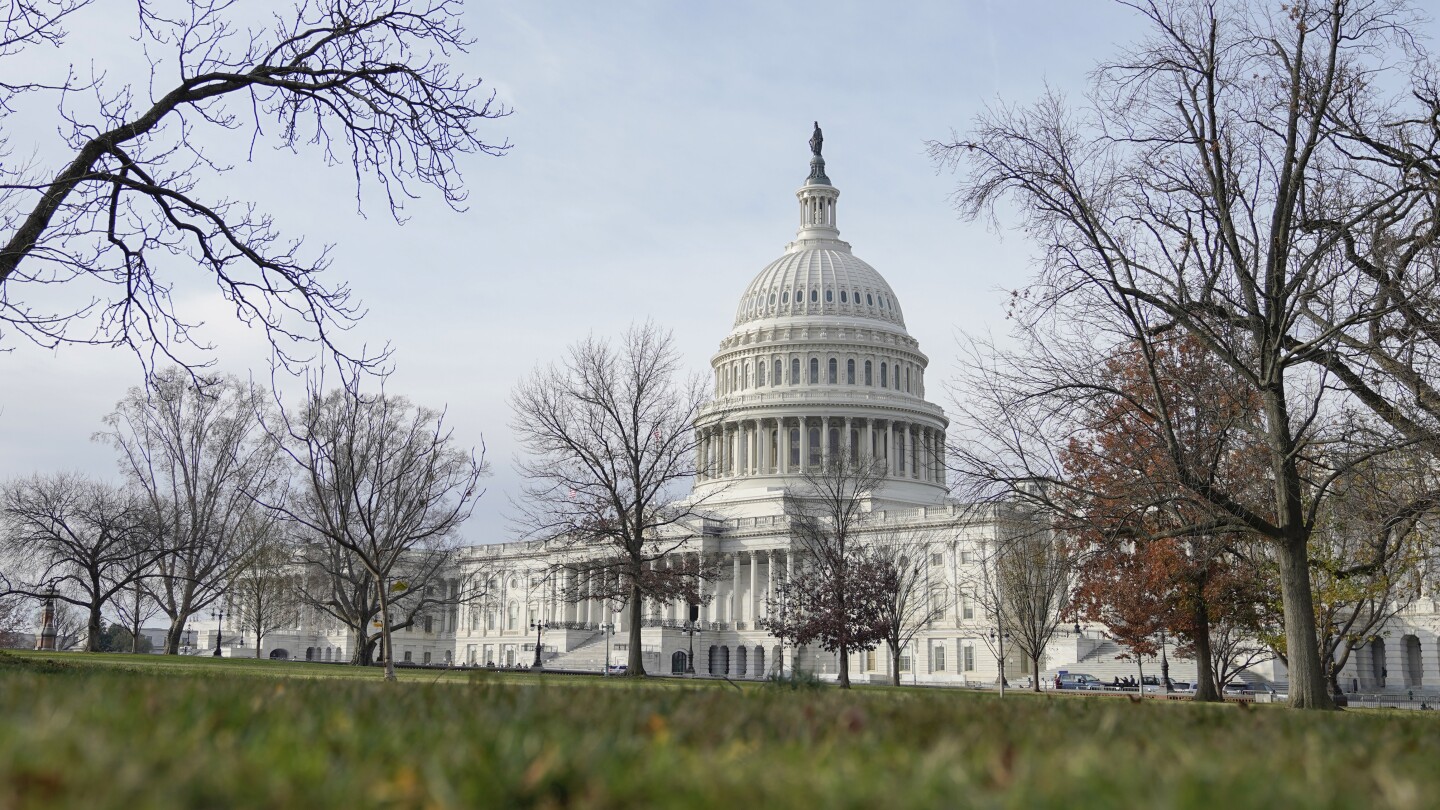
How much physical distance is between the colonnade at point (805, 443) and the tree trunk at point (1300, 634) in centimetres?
9601

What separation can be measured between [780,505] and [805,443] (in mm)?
8997

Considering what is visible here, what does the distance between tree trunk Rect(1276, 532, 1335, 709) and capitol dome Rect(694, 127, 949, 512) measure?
91.3m

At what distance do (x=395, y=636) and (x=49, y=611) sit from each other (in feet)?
238

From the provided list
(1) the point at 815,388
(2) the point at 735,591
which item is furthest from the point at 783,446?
(2) the point at 735,591

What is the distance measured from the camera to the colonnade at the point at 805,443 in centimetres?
12106

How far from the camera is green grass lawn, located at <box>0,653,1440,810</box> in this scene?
337cm

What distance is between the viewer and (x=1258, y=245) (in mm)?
23266

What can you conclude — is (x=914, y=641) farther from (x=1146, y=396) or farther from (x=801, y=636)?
(x=1146, y=396)

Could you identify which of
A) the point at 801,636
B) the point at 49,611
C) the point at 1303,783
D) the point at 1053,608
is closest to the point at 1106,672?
the point at 1053,608

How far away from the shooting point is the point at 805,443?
121375mm

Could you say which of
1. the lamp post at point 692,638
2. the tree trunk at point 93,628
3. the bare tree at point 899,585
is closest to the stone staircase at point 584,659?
the lamp post at point 692,638

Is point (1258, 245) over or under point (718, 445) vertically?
under

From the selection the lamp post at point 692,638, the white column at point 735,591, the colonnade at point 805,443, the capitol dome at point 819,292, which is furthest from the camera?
the capitol dome at point 819,292

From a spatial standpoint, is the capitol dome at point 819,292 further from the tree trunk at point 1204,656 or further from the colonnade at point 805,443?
the tree trunk at point 1204,656
